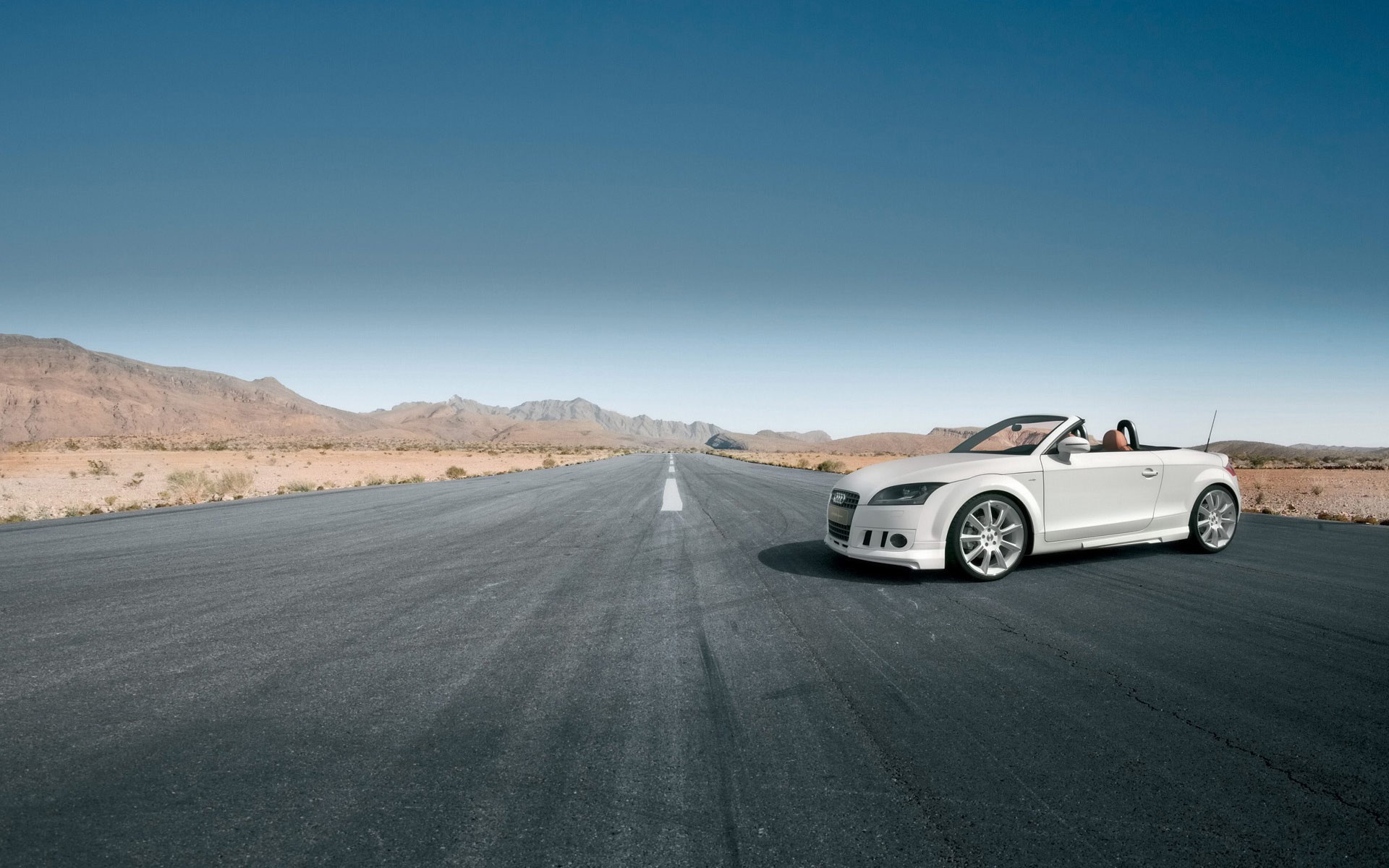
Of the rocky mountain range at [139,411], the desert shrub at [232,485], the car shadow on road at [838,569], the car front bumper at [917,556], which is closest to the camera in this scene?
the car front bumper at [917,556]

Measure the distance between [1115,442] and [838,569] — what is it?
3.45m

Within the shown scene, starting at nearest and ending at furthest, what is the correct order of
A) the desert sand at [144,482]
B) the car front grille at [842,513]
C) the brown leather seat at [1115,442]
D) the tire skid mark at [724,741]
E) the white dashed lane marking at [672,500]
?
the tire skid mark at [724,741] < the car front grille at [842,513] < the brown leather seat at [1115,442] < the white dashed lane marking at [672,500] < the desert sand at [144,482]

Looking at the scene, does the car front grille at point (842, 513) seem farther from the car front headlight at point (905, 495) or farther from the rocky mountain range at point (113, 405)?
the rocky mountain range at point (113, 405)

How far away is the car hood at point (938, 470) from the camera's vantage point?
592 cm

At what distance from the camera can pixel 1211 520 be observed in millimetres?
7297

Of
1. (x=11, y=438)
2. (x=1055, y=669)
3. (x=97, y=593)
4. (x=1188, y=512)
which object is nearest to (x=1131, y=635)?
(x=1055, y=669)

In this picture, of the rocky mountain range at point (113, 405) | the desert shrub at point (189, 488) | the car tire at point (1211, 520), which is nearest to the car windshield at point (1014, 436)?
the car tire at point (1211, 520)

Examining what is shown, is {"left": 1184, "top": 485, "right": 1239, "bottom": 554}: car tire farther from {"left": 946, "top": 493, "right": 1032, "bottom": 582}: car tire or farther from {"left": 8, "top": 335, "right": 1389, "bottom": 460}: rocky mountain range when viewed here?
{"left": 8, "top": 335, "right": 1389, "bottom": 460}: rocky mountain range

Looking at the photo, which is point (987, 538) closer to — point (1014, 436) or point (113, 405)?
point (1014, 436)

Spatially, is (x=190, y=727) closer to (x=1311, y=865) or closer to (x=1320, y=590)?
(x=1311, y=865)

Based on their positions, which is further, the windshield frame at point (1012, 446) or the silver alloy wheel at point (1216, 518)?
the silver alloy wheel at point (1216, 518)

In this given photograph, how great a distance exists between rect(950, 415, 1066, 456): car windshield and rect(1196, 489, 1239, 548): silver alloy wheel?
2.10 metres

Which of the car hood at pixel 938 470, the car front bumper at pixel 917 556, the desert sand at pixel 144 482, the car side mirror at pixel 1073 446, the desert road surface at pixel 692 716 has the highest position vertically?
the car side mirror at pixel 1073 446

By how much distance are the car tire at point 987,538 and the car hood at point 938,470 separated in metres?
0.26
